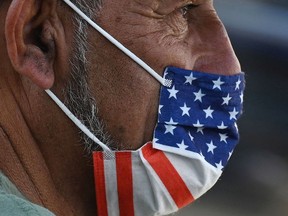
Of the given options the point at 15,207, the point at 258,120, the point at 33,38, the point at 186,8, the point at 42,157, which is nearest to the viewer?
the point at 15,207

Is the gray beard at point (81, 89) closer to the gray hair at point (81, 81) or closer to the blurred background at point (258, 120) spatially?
the gray hair at point (81, 81)

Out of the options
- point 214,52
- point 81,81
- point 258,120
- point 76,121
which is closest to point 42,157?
point 76,121

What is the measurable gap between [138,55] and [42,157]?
0.39 meters

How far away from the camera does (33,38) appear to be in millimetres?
1854

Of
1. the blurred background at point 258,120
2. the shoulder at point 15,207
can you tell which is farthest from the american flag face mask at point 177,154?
the blurred background at point 258,120

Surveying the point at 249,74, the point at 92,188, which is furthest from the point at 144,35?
the point at 249,74

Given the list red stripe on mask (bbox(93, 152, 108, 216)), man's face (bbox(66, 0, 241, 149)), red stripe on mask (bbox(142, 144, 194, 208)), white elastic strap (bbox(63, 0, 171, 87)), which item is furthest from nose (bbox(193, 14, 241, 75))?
red stripe on mask (bbox(93, 152, 108, 216))

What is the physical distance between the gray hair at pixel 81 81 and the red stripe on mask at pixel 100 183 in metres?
0.09

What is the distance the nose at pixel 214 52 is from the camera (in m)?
2.08

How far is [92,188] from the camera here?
6.72 feet

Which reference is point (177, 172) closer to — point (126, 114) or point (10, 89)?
point (126, 114)

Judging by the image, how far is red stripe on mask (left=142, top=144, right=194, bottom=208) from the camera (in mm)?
2008

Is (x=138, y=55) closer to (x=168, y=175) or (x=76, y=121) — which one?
(x=76, y=121)

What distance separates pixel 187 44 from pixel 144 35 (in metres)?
0.17
